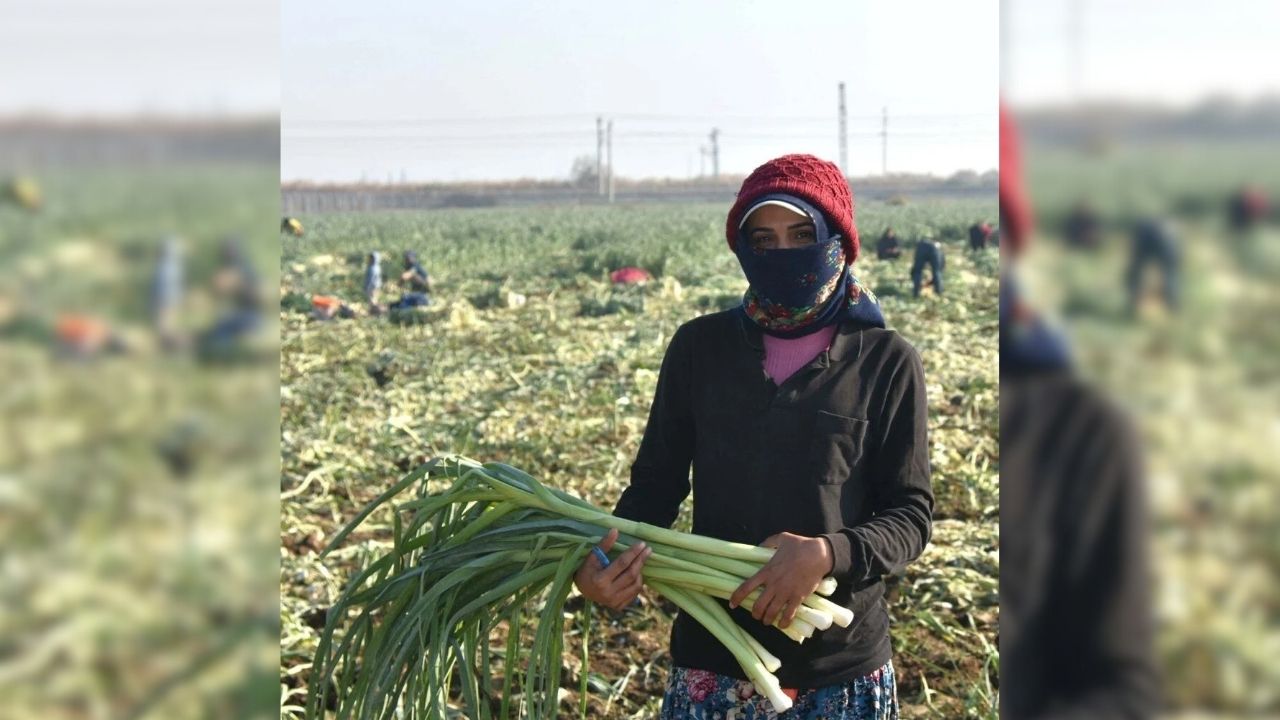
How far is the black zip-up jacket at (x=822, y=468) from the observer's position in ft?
6.21

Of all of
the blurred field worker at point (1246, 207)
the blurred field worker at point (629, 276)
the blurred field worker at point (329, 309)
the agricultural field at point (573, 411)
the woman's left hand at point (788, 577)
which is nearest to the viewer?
the blurred field worker at point (1246, 207)

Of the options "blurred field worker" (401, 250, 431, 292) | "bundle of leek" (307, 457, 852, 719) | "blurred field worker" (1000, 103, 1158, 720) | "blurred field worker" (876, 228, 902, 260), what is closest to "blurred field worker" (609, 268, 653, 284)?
"blurred field worker" (401, 250, 431, 292)

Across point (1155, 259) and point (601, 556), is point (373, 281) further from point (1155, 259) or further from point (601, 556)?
point (1155, 259)

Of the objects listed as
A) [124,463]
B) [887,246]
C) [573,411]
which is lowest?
[573,411]

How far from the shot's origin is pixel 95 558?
23.3 inches

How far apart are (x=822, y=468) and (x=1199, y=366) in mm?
1583

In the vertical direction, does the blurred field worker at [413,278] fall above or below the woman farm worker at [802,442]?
above

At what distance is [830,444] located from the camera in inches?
74.2

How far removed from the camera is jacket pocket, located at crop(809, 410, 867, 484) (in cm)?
189

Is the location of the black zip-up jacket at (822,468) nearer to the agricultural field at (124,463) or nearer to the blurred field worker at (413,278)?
the agricultural field at (124,463)

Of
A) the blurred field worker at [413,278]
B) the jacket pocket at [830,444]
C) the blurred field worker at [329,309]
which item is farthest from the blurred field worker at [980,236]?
the jacket pocket at [830,444]

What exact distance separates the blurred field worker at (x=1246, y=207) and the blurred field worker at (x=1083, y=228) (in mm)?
33

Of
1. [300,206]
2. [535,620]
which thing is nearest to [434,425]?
[535,620]

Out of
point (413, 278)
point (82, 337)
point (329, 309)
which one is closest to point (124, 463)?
point (82, 337)
